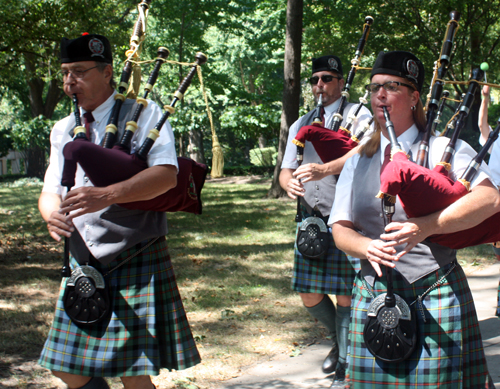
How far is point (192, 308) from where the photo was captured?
15.5 feet

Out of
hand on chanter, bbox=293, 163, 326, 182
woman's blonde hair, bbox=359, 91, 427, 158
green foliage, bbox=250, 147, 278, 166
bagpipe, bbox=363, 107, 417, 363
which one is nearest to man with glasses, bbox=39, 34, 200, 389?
woman's blonde hair, bbox=359, 91, 427, 158

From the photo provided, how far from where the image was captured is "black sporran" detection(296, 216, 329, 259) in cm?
340

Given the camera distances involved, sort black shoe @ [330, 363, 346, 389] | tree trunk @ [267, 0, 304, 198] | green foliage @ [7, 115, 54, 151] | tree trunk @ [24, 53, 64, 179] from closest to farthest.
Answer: black shoe @ [330, 363, 346, 389]
tree trunk @ [267, 0, 304, 198]
green foliage @ [7, 115, 54, 151]
tree trunk @ [24, 53, 64, 179]

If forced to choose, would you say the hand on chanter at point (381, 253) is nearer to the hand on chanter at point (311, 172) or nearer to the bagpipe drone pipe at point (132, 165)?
the bagpipe drone pipe at point (132, 165)

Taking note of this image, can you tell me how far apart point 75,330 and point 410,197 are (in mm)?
1517

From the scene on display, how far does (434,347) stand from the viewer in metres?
1.91

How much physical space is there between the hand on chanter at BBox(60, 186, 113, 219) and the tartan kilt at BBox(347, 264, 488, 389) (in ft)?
3.52

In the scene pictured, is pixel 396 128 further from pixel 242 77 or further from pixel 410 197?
pixel 242 77

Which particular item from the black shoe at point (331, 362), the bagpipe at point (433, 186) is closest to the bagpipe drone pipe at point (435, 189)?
the bagpipe at point (433, 186)

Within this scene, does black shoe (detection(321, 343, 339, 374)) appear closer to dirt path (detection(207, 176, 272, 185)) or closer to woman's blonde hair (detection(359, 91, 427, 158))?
woman's blonde hair (detection(359, 91, 427, 158))

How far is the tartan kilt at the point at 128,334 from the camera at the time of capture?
91.2 inches

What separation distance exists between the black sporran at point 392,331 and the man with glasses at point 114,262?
3.06 feet

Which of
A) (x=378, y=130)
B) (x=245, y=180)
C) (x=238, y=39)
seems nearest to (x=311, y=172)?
(x=378, y=130)

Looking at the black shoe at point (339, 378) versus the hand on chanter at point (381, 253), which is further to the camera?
the black shoe at point (339, 378)
